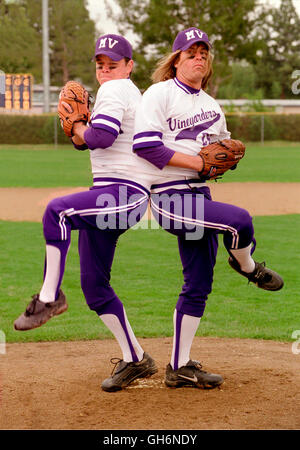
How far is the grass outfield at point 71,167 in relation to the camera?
19219mm

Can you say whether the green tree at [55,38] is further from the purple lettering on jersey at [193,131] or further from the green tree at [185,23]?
the purple lettering on jersey at [193,131]

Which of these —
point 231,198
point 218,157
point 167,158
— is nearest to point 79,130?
point 167,158

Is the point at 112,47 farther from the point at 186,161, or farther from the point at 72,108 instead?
the point at 186,161

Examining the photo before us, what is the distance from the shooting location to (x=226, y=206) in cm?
385

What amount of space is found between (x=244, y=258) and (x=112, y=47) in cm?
142

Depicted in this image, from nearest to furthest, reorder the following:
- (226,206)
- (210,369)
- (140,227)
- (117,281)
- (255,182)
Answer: (226,206), (210,369), (117,281), (140,227), (255,182)

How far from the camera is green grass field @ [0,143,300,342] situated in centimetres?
614

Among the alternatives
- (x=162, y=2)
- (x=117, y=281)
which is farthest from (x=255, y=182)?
(x=162, y=2)

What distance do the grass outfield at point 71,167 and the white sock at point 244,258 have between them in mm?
13299

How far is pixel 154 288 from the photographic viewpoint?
299 inches

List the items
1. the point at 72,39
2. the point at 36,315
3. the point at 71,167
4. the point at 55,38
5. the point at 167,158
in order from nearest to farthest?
the point at 36,315
the point at 167,158
the point at 71,167
the point at 72,39
the point at 55,38

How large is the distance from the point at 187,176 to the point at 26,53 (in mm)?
50074

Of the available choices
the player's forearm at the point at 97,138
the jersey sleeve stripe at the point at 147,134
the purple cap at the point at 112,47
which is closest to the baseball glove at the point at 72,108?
the player's forearm at the point at 97,138

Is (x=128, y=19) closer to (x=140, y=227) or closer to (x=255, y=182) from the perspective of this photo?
(x=255, y=182)
